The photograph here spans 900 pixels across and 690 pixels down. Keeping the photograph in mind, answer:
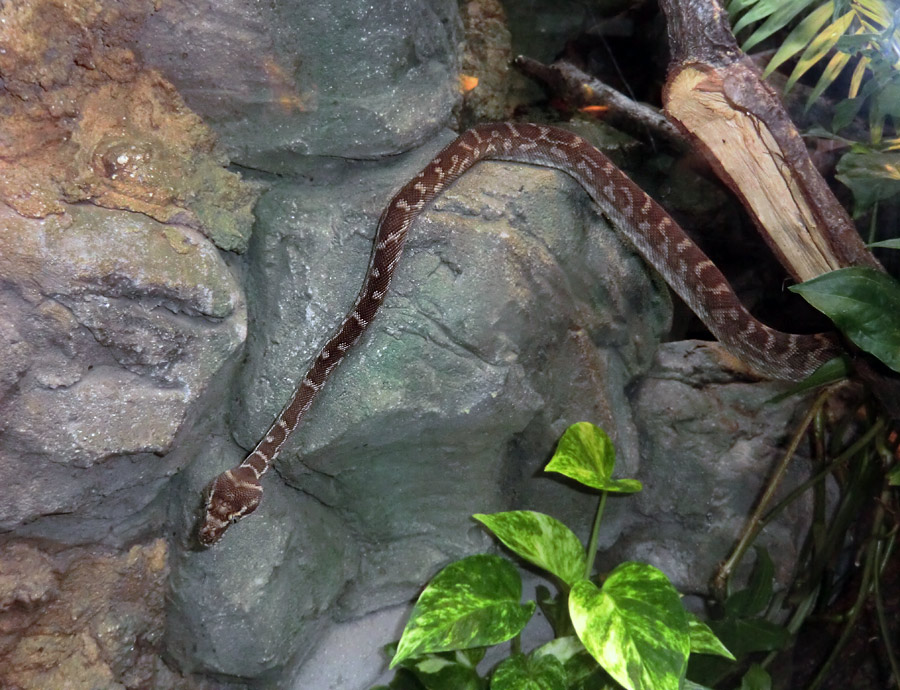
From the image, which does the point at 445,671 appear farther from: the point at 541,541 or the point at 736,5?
the point at 736,5

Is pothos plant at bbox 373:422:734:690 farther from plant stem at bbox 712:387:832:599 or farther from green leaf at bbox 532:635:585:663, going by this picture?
plant stem at bbox 712:387:832:599

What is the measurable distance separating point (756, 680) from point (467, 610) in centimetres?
140

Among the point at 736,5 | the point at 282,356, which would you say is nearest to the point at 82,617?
the point at 282,356

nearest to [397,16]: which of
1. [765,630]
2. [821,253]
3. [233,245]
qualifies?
[233,245]

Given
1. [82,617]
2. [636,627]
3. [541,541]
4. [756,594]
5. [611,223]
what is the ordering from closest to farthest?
[636,627] < [541,541] < [82,617] < [756,594] < [611,223]

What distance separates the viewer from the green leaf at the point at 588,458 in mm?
2502

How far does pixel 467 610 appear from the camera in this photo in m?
2.23

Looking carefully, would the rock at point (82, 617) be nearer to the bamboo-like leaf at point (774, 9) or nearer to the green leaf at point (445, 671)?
the green leaf at point (445, 671)

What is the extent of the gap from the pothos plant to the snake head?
2.67ft

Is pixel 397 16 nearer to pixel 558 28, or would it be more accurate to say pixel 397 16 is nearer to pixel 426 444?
pixel 558 28

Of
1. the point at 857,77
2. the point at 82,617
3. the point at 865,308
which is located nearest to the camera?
the point at 865,308

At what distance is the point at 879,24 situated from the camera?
2.38 m

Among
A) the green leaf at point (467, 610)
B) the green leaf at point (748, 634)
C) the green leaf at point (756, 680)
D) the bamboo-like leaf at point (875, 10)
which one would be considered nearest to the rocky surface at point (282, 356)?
the green leaf at point (748, 634)

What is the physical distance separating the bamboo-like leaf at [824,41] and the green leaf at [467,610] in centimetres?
239
